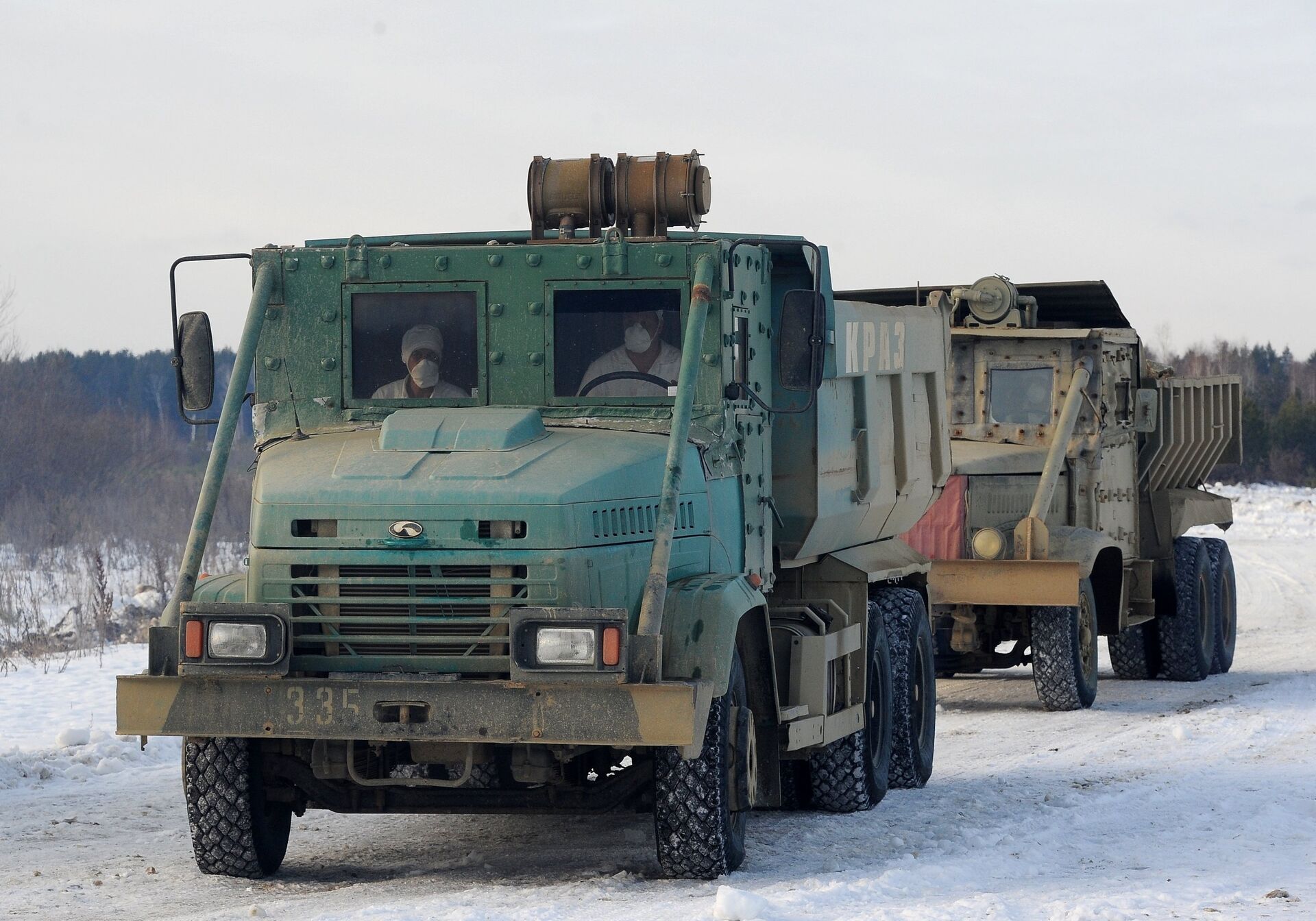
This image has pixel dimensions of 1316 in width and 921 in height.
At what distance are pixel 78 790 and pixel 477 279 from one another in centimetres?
378

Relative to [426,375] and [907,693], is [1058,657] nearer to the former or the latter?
[907,693]

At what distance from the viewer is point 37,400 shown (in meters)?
41.8

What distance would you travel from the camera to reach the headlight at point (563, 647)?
262 inches

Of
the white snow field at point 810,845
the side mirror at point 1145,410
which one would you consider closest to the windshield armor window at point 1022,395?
the side mirror at point 1145,410

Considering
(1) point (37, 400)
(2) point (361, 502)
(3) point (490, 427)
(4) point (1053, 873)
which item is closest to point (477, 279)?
(3) point (490, 427)

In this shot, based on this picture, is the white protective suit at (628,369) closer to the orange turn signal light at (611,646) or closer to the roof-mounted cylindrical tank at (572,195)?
the roof-mounted cylindrical tank at (572,195)

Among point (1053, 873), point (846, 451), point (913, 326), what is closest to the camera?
point (1053, 873)

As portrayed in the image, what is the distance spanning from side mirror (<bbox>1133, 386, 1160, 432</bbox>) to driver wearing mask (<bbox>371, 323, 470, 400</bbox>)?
9017 mm

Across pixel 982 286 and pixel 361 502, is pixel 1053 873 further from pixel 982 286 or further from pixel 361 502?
pixel 982 286

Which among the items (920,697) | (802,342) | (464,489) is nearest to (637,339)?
(802,342)

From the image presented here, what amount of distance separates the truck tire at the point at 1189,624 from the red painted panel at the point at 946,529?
337 centimetres

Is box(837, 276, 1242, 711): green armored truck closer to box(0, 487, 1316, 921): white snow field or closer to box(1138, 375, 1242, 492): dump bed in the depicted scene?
box(1138, 375, 1242, 492): dump bed

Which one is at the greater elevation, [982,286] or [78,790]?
[982,286]

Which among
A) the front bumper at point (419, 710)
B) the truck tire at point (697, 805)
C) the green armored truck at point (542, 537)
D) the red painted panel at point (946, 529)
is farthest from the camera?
the red painted panel at point (946, 529)
